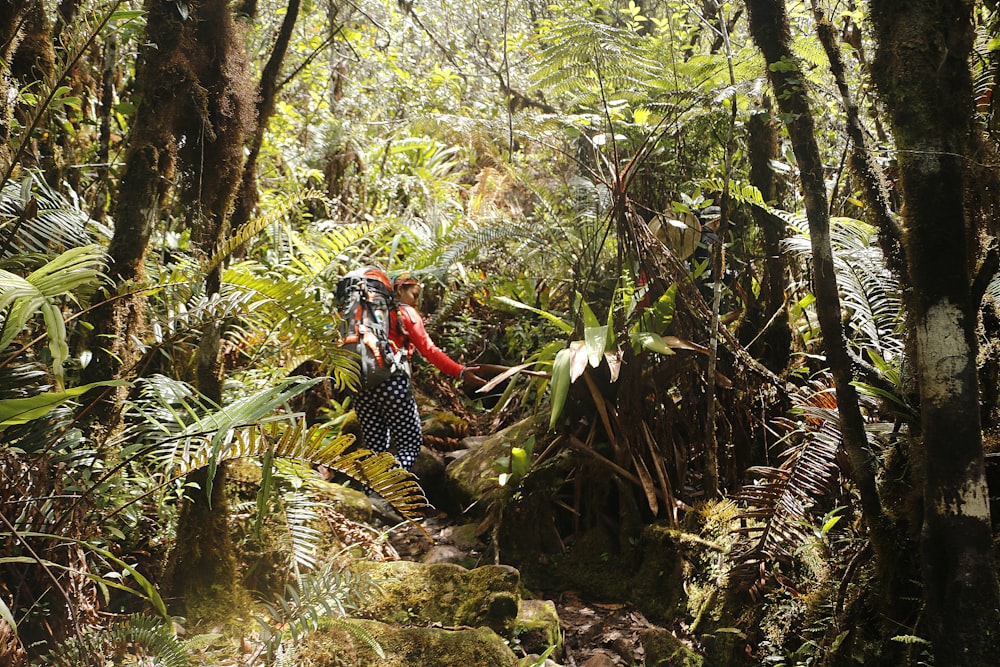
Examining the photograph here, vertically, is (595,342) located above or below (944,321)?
below

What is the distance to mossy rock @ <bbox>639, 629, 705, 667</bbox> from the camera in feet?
9.75

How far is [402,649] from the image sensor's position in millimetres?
2551

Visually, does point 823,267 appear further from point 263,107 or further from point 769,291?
point 263,107

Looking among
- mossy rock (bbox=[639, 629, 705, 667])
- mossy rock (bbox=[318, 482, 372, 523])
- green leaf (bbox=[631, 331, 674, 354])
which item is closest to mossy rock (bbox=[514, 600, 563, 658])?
mossy rock (bbox=[639, 629, 705, 667])

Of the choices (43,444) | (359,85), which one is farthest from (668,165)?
(359,85)

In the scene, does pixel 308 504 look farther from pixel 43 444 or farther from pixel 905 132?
pixel 905 132

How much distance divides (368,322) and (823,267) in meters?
3.12

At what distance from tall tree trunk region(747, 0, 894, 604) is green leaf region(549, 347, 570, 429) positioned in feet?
5.05

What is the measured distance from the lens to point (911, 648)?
2234 millimetres

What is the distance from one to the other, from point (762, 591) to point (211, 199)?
3305 mm

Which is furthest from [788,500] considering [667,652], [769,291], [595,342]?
[769,291]

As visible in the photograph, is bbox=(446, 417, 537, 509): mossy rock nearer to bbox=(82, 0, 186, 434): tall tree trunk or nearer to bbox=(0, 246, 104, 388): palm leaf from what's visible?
bbox=(82, 0, 186, 434): tall tree trunk

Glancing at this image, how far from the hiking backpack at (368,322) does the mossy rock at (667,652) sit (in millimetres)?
2566

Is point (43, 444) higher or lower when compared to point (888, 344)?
lower
